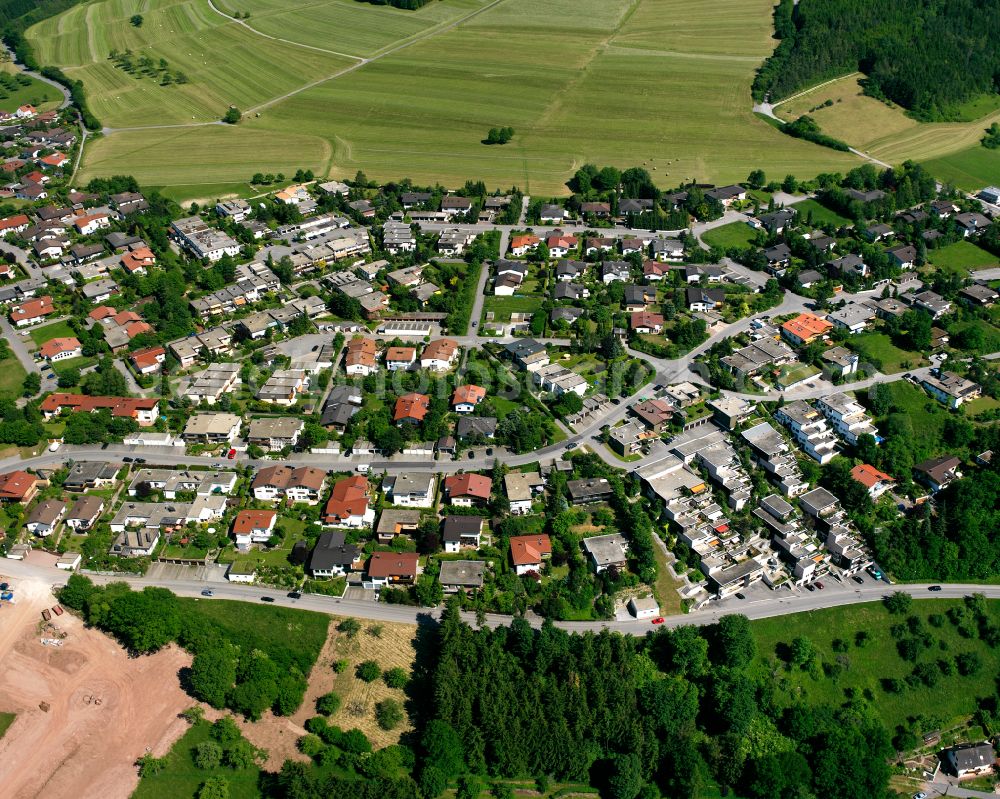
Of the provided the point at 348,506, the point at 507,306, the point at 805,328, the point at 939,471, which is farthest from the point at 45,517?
the point at 939,471

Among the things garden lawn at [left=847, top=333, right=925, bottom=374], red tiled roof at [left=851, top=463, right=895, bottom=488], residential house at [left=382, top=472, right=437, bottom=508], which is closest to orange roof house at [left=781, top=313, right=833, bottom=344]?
garden lawn at [left=847, top=333, right=925, bottom=374]

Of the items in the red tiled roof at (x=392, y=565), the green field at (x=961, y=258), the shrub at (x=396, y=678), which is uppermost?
the green field at (x=961, y=258)

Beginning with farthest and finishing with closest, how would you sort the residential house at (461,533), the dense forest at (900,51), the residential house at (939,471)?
the dense forest at (900,51), the residential house at (939,471), the residential house at (461,533)

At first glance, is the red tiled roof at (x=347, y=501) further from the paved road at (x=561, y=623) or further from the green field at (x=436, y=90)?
the green field at (x=436, y=90)

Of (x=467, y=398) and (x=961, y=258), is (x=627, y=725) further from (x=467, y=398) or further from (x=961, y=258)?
(x=961, y=258)

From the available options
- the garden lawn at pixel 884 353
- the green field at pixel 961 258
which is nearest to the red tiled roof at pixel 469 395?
the garden lawn at pixel 884 353

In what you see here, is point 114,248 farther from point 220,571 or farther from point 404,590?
point 404,590
